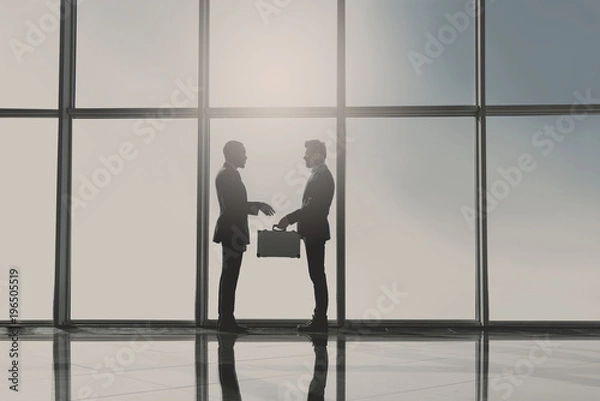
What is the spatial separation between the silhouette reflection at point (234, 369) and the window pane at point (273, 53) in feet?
7.19

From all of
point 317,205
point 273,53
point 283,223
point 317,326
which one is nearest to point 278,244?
point 283,223

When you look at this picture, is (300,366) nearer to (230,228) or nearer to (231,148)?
(230,228)

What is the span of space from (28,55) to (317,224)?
3.10m

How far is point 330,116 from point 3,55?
3.02 metres

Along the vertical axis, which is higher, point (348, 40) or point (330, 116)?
point (348, 40)

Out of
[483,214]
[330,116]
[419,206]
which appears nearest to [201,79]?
[330,116]

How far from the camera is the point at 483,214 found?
6500 millimetres

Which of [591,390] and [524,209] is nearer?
[591,390]

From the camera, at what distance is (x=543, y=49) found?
6.50 metres

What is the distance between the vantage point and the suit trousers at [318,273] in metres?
5.96

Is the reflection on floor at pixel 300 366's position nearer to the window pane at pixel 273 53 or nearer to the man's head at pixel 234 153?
the man's head at pixel 234 153

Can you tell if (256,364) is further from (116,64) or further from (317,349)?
(116,64)

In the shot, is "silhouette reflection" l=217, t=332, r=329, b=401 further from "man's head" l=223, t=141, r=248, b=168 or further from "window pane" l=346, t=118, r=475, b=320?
"man's head" l=223, t=141, r=248, b=168

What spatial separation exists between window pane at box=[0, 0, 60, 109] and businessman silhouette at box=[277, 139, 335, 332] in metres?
2.51
